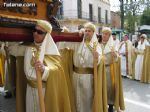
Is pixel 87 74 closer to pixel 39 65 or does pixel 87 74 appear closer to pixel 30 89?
pixel 30 89

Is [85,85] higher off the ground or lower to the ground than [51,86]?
lower

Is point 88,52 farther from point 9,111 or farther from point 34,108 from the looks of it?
point 9,111

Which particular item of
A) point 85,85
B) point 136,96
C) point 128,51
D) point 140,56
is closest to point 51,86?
point 85,85

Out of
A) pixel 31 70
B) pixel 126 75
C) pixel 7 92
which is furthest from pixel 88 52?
pixel 126 75

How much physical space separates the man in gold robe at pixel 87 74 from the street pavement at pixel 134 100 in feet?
5.21

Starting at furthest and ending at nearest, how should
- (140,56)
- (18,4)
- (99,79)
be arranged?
1. (140,56)
2. (99,79)
3. (18,4)

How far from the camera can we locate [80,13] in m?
40.7

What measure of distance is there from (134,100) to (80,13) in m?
32.9

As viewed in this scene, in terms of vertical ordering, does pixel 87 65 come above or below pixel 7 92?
above

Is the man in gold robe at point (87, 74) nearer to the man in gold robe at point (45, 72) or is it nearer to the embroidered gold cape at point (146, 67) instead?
the man in gold robe at point (45, 72)

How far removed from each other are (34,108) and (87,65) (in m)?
1.57

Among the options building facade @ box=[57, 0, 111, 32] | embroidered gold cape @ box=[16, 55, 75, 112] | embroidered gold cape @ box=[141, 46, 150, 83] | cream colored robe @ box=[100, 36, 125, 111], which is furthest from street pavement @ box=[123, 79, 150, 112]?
building facade @ box=[57, 0, 111, 32]

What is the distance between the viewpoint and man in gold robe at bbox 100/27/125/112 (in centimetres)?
686

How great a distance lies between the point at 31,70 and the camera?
15.3 feet
